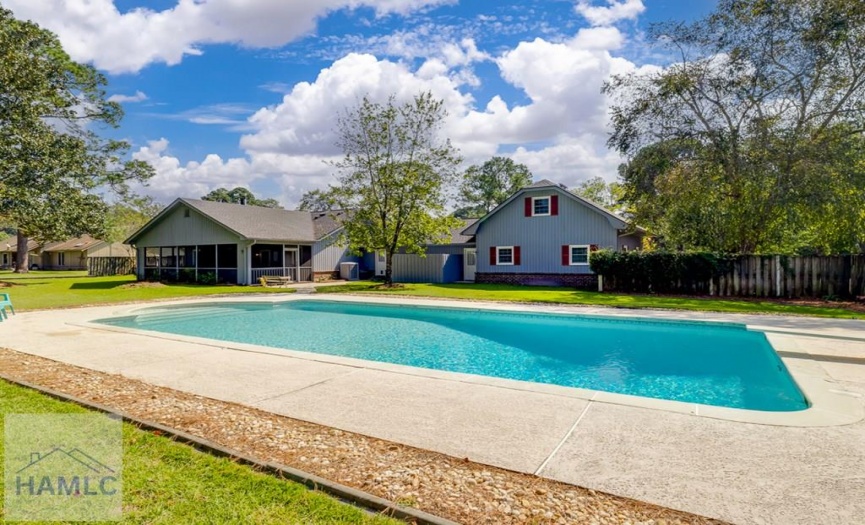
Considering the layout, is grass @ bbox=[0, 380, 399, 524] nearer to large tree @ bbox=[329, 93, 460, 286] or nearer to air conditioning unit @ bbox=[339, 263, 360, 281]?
large tree @ bbox=[329, 93, 460, 286]

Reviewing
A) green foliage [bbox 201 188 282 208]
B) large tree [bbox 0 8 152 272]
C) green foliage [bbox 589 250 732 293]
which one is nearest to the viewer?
green foliage [bbox 589 250 732 293]

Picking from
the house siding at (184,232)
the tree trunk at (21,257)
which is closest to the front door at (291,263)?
the house siding at (184,232)

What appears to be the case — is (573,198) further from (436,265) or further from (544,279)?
(436,265)

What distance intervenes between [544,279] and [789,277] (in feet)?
33.2

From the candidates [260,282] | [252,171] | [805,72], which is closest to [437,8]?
[805,72]

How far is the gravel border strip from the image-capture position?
2.81 meters

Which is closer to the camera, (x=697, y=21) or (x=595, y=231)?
(x=697, y=21)

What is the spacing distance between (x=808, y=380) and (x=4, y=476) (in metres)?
8.41

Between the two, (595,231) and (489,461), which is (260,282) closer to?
(595,231)

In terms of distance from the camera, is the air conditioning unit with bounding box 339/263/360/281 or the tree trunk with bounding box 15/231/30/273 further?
the tree trunk with bounding box 15/231/30/273

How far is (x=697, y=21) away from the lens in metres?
19.5

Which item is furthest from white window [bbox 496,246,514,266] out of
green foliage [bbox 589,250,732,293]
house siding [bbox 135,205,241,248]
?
house siding [bbox 135,205,241,248]

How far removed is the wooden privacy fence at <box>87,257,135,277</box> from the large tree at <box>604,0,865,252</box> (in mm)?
36285

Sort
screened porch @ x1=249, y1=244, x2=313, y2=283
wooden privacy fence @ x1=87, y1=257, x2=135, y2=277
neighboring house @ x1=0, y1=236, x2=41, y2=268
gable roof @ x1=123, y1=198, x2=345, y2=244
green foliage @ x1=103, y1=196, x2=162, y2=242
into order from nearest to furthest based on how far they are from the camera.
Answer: gable roof @ x1=123, y1=198, x2=345, y2=244, screened porch @ x1=249, y1=244, x2=313, y2=283, wooden privacy fence @ x1=87, y1=257, x2=135, y2=277, green foliage @ x1=103, y1=196, x2=162, y2=242, neighboring house @ x1=0, y1=236, x2=41, y2=268
